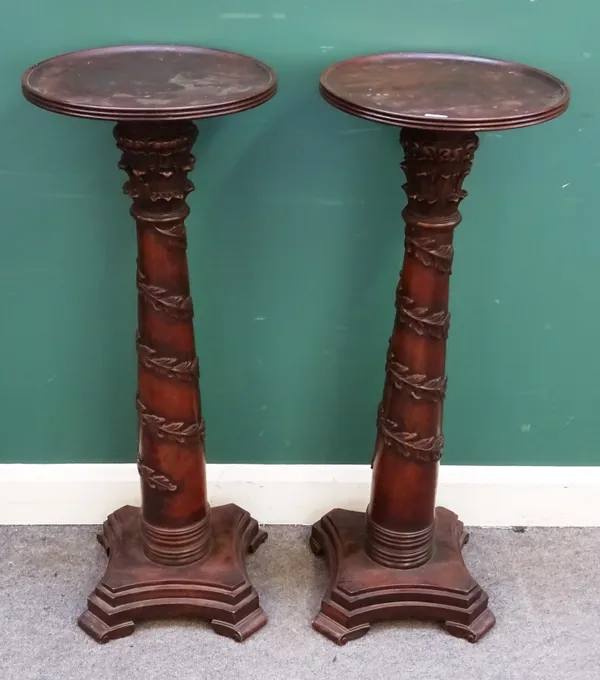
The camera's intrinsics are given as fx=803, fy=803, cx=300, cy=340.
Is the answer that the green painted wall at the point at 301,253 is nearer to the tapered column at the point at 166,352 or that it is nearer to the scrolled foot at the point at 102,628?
the tapered column at the point at 166,352

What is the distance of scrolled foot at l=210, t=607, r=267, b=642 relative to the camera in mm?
1468

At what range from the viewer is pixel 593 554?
1699mm

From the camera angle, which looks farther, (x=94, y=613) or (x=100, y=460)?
(x=100, y=460)

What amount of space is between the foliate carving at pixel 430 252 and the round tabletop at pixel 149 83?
32 centimetres

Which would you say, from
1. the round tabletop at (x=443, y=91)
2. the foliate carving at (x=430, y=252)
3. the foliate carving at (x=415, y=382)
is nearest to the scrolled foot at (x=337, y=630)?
the foliate carving at (x=415, y=382)

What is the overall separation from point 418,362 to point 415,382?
4 cm

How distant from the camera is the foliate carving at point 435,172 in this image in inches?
46.0

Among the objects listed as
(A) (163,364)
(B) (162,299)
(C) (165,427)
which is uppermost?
(B) (162,299)

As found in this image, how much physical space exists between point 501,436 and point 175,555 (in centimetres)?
72

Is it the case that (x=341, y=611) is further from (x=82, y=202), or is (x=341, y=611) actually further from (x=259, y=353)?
(x=82, y=202)

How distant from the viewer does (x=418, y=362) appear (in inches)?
53.3

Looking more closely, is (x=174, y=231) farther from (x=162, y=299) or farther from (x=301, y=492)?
(x=301, y=492)

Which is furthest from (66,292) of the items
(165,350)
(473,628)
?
(473,628)

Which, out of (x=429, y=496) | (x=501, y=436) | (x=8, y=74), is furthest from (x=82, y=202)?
(x=501, y=436)
